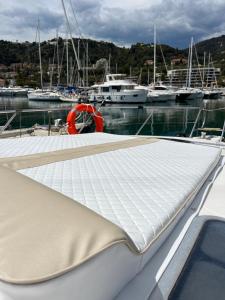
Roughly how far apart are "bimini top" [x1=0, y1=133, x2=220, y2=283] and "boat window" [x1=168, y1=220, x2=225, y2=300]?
0.19 metres

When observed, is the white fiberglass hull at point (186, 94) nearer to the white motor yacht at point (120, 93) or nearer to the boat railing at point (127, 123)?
the white motor yacht at point (120, 93)

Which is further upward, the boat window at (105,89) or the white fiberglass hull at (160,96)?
the boat window at (105,89)

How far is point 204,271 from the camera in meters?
1.35

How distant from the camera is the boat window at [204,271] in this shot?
Result: 1232 mm

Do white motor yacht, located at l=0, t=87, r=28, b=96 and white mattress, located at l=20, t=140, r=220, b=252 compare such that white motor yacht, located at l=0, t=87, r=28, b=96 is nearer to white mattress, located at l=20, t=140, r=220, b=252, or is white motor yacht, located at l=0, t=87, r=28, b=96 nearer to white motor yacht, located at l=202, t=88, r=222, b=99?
white motor yacht, located at l=202, t=88, r=222, b=99

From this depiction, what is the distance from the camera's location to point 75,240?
1.01 meters

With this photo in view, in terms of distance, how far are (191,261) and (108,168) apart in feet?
3.35

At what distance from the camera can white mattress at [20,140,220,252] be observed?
145 centimetres

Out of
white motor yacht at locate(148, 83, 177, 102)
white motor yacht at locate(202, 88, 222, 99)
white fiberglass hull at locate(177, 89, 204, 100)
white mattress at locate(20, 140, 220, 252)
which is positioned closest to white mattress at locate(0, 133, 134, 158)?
white mattress at locate(20, 140, 220, 252)

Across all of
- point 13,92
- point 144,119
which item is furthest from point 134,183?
point 13,92

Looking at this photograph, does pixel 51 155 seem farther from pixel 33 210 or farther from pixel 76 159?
pixel 33 210

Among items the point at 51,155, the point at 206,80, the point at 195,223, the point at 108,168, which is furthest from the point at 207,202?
the point at 206,80

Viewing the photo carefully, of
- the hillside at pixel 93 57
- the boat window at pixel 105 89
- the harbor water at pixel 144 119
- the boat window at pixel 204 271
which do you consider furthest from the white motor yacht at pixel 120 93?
the hillside at pixel 93 57

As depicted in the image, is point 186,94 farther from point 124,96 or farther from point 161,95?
point 124,96
